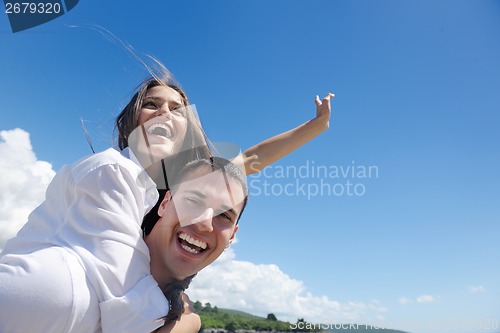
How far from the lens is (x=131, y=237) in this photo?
2264mm

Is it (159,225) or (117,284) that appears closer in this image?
(117,284)

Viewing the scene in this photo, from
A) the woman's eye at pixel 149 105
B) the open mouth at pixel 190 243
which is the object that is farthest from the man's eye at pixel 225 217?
the woman's eye at pixel 149 105

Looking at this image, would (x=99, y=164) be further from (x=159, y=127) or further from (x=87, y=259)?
(x=159, y=127)

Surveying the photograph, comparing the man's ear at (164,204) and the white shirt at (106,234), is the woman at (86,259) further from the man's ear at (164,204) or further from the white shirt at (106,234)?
the man's ear at (164,204)

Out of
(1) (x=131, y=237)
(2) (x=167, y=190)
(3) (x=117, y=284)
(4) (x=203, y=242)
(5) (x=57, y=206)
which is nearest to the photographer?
(3) (x=117, y=284)

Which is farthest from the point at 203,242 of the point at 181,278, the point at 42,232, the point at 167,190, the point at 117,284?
the point at 42,232

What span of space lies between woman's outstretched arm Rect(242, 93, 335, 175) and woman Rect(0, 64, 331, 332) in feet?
5.87

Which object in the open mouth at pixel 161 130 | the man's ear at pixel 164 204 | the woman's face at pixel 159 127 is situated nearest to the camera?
the man's ear at pixel 164 204

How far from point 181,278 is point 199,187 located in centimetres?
59

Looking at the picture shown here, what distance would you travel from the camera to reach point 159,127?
11.0 feet

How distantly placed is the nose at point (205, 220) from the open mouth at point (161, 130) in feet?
3.01

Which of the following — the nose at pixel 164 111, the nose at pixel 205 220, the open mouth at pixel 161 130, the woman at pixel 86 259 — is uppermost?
the nose at pixel 164 111

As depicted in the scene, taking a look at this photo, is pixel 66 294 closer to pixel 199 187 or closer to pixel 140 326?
pixel 140 326

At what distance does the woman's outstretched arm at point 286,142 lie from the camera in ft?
14.8
